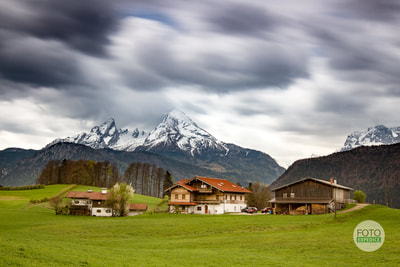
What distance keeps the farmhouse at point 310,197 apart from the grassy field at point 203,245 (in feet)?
39.6

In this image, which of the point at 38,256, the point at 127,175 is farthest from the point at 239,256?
the point at 127,175

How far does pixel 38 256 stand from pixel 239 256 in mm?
15558

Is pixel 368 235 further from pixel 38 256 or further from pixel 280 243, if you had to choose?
pixel 38 256

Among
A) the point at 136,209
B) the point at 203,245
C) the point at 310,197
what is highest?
the point at 310,197

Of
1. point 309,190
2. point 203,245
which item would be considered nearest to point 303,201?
point 309,190

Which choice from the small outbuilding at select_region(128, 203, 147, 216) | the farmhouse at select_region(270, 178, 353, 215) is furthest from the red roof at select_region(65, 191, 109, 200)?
the farmhouse at select_region(270, 178, 353, 215)

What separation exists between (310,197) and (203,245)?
2063 inches

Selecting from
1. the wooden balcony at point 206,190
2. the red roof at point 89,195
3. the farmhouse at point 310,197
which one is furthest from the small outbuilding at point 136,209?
the farmhouse at point 310,197

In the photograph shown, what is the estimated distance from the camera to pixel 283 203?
291 ft

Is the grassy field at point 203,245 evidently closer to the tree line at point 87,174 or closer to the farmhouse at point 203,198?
the farmhouse at point 203,198

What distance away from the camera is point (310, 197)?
85.9m

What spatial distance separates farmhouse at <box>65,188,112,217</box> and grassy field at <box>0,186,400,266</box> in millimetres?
21651

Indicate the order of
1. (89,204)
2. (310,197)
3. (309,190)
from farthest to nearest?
1. (89,204)
2. (309,190)
3. (310,197)

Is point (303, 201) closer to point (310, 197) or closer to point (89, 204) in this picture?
point (310, 197)
